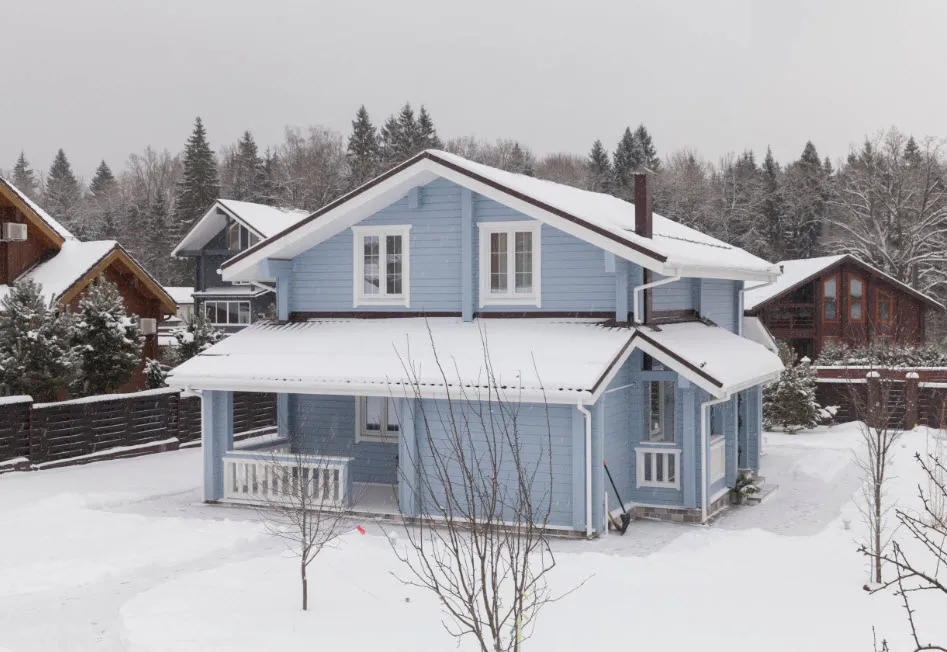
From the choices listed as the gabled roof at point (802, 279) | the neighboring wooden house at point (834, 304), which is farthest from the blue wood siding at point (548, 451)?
the neighboring wooden house at point (834, 304)

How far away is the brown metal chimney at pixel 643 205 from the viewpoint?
1727cm

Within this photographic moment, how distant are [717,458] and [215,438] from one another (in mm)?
8892

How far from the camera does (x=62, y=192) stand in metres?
96.4

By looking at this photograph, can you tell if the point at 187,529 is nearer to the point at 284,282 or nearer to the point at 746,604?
the point at 284,282

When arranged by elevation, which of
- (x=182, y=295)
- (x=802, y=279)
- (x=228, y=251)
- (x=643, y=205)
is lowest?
(x=643, y=205)

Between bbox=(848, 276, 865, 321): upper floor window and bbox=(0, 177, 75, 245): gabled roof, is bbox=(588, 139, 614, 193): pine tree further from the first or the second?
bbox=(0, 177, 75, 245): gabled roof

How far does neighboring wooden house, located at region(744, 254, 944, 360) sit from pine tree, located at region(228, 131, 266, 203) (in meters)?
49.4

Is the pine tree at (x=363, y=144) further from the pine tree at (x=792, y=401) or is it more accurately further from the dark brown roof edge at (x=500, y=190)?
the dark brown roof edge at (x=500, y=190)

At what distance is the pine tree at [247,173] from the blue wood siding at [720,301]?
63337 mm

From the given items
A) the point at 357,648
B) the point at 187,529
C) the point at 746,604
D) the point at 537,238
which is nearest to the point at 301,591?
the point at 357,648

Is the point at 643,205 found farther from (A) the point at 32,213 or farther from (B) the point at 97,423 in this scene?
(A) the point at 32,213

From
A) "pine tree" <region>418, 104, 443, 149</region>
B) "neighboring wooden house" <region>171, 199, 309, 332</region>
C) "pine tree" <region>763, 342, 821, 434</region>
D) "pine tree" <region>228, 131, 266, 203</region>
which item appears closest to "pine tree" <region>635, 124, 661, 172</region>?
"pine tree" <region>418, 104, 443, 149</region>

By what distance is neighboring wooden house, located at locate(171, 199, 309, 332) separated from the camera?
47.5 metres

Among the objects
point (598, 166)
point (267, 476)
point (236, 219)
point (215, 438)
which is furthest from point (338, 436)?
point (598, 166)
